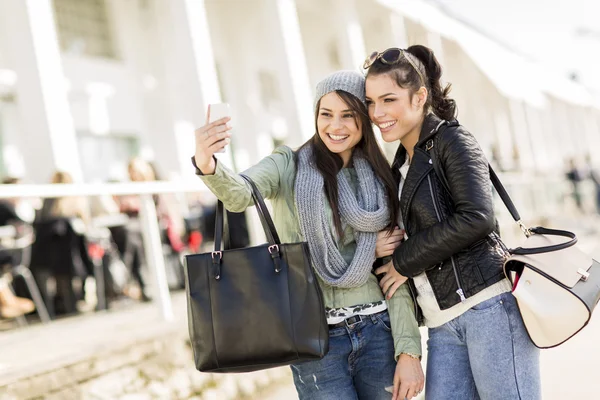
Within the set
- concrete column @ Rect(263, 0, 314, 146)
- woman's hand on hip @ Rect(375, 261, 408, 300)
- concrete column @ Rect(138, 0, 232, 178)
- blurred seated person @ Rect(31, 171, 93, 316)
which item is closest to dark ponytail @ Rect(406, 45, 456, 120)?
woman's hand on hip @ Rect(375, 261, 408, 300)

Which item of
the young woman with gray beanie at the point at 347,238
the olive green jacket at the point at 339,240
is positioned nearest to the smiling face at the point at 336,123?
the young woman with gray beanie at the point at 347,238

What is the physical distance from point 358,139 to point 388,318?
2.27 feet

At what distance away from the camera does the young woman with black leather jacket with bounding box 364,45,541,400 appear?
201 centimetres

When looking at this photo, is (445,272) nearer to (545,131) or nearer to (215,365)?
(215,365)

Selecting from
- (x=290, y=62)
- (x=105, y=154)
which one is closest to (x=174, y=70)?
(x=105, y=154)

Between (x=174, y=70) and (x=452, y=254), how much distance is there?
9.23 meters

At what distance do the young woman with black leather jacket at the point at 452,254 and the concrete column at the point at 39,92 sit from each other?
11.3ft

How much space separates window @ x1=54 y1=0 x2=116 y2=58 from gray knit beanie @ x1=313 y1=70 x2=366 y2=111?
8.59 meters

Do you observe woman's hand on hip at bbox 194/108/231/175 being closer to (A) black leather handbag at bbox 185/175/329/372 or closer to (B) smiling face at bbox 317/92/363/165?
(A) black leather handbag at bbox 185/175/329/372

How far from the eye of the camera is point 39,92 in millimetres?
4973

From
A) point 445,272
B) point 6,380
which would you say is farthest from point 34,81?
point 445,272

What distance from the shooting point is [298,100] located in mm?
7812

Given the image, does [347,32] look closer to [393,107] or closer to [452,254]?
[393,107]

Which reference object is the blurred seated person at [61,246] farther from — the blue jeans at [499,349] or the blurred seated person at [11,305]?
the blue jeans at [499,349]
